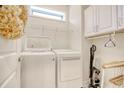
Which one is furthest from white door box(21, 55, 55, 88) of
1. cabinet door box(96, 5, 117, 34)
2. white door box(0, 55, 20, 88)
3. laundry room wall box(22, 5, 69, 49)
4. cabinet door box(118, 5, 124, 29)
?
cabinet door box(118, 5, 124, 29)

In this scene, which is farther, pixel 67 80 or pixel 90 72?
pixel 90 72

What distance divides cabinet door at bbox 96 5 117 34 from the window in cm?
86

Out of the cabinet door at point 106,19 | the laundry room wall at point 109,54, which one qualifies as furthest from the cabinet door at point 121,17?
the laundry room wall at point 109,54

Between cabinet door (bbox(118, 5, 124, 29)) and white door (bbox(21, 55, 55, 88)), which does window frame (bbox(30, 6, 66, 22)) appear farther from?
cabinet door (bbox(118, 5, 124, 29))

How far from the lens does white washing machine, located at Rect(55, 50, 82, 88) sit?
184cm

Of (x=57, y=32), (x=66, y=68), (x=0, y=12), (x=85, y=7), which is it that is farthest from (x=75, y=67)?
(x=0, y=12)

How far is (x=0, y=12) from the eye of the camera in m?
0.55

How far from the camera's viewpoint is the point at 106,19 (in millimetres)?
1561

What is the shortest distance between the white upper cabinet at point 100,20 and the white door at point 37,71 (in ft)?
2.44

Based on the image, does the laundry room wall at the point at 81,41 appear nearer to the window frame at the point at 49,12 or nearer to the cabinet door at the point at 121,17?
the window frame at the point at 49,12

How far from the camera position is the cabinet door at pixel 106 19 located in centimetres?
140

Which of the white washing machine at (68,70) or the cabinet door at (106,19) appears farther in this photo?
the white washing machine at (68,70)

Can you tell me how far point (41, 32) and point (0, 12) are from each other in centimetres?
167
